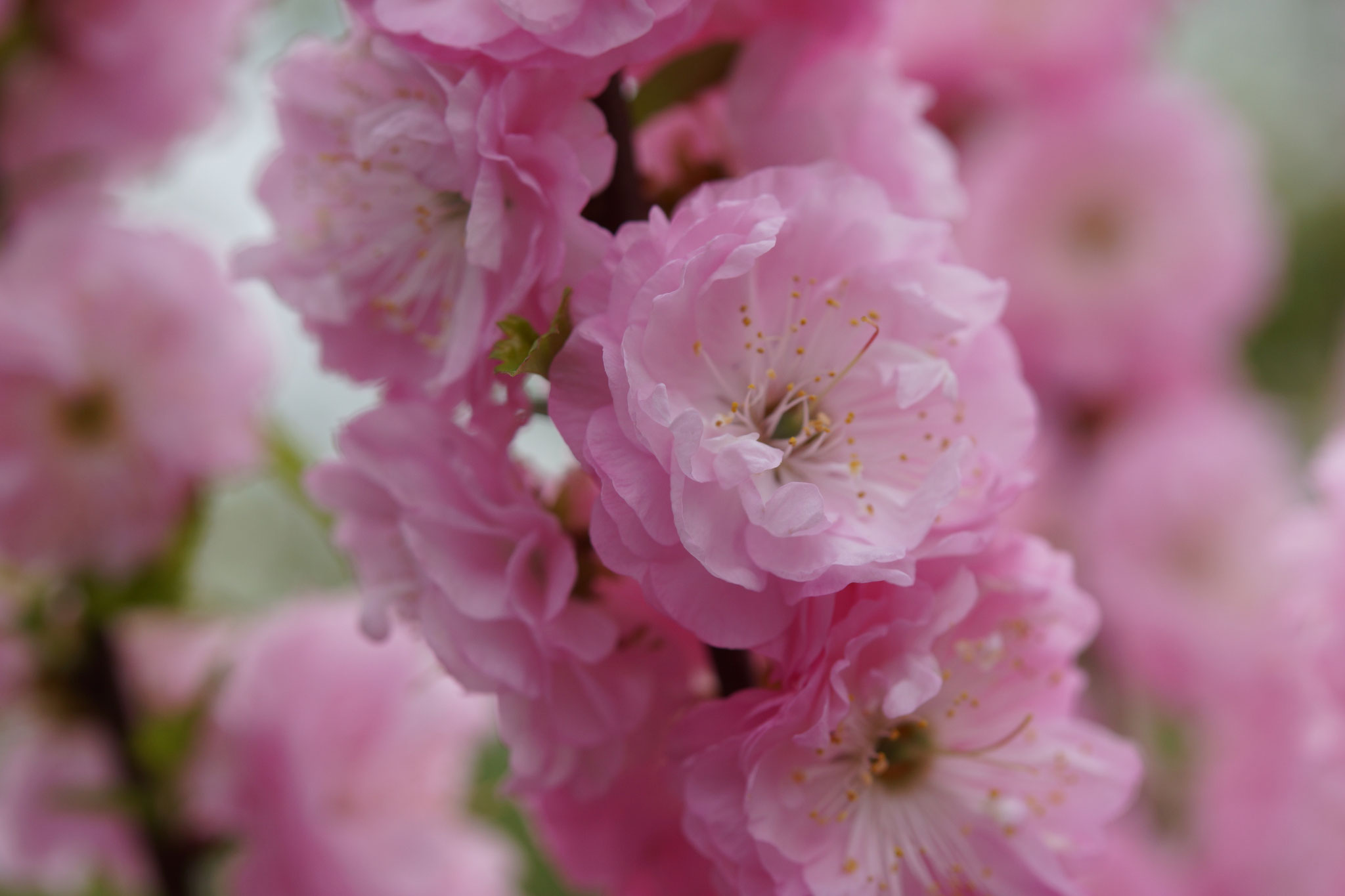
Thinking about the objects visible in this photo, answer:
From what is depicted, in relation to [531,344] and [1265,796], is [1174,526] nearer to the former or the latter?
[1265,796]

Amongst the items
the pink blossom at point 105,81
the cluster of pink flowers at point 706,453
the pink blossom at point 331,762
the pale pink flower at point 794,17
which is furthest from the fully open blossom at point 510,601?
the pink blossom at point 105,81

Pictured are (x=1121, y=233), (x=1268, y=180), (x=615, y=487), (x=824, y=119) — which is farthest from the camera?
(x=1268, y=180)

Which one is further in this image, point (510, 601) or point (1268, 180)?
point (1268, 180)

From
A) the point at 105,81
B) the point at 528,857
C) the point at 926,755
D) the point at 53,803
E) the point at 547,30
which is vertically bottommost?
the point at 528,857

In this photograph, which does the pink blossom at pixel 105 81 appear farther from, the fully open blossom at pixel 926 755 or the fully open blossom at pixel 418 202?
the fully open blossom at pixel 926 755

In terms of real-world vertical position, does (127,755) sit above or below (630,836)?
below

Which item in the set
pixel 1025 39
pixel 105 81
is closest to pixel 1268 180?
pixel 1025 39

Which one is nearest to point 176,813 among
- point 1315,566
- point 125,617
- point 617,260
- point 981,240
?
point 125,617
